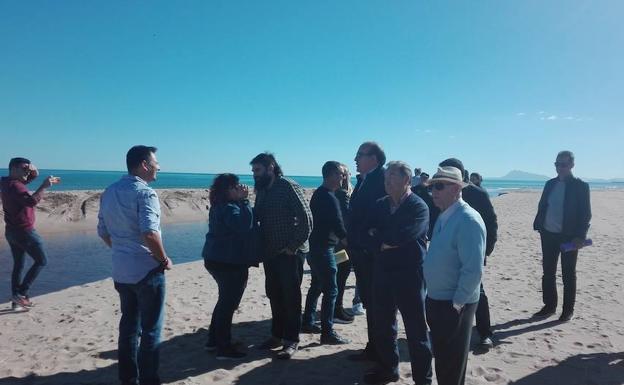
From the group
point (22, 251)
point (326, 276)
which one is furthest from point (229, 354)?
point (22, 251)

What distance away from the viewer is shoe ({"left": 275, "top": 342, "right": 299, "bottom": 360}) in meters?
4.15

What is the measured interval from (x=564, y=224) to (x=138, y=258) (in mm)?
5352

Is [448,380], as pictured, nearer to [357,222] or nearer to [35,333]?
[357,222]

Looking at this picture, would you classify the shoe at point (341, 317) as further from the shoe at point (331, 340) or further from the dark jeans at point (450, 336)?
the dark jeans at point (450, 336)

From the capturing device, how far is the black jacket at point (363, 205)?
3713 mm

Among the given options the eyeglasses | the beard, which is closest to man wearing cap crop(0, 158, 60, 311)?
the beard

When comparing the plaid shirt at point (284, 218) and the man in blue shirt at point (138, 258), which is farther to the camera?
the plaid shirt at point (284, 218)

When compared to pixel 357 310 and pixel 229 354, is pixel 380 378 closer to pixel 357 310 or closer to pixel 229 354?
pixel 229 354

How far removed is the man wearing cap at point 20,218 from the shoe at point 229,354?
12.0ft

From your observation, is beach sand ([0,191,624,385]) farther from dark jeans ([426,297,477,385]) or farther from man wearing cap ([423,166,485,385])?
man wearing cap ([423,166,485,385])

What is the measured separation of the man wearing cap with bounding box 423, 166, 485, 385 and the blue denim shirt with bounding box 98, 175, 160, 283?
2.26m

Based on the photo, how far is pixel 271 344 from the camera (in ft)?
14.9

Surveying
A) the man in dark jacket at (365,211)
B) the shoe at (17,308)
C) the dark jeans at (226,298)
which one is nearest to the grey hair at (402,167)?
the man in dark jacket at (365,211)

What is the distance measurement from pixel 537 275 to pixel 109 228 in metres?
8.11
